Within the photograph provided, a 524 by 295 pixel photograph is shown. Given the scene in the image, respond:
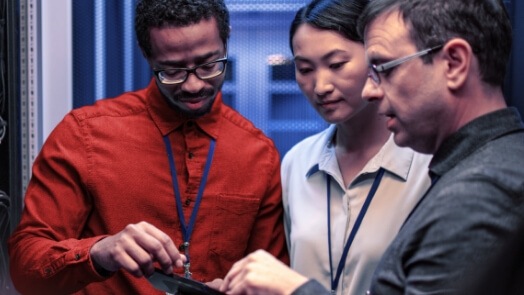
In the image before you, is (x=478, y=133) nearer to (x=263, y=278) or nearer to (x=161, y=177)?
(x=263, y=278)

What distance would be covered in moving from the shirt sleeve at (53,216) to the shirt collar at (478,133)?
1.07m

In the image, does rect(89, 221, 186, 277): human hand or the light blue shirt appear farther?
the light blue shirt

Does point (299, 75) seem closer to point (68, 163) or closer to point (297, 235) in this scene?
point (297, 235)

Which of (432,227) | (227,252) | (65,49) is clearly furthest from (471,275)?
(65,49)

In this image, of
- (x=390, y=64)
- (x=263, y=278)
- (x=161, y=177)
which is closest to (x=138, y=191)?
(x=161, y=177)

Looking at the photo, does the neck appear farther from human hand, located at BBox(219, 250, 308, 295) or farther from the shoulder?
human hand, located at BBox(219, 250, 308, 295)

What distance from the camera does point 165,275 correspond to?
184 centimetres

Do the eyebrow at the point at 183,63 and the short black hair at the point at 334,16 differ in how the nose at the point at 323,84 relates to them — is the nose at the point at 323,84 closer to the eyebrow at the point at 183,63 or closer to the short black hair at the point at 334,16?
the short black hair at the point at 334,16

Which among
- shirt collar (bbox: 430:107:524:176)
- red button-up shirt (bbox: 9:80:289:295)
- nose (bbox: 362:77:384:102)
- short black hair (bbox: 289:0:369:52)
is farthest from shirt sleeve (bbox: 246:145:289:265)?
shirt collar (bbox: 430:107:524:176)

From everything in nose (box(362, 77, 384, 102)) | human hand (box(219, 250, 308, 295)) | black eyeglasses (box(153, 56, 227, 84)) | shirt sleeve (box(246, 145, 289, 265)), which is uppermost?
nose (box(362, 77, 384, 102))

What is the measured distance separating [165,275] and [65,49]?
4.55ft

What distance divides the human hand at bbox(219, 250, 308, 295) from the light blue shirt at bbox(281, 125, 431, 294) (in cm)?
62

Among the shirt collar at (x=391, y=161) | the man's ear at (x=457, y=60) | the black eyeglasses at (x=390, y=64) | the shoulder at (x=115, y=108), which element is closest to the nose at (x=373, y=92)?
the black eyeglasses at (x=390, y=64)

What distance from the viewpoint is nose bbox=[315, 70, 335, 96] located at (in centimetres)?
215
